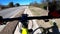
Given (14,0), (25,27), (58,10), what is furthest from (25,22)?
(58,10)

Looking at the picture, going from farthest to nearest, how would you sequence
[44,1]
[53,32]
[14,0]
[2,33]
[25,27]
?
[2,33] < [53,32] < [44,1] < [14,0] < [25,27]

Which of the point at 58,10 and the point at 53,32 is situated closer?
the point at 58,10

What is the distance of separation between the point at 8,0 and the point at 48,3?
0.55 metres

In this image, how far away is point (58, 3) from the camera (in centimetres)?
263

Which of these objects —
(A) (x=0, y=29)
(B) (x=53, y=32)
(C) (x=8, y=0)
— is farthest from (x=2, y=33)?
(C) (x=8, y=0)

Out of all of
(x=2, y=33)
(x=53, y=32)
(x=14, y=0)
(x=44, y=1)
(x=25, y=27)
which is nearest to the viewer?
(x=25, y=27)

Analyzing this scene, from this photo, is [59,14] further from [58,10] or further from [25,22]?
[25,22]

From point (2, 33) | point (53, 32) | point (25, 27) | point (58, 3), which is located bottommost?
point (2, 33)

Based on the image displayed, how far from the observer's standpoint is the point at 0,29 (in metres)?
5.37

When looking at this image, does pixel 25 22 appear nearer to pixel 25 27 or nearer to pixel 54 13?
pixel 25 27

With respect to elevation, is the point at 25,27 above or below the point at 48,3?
below

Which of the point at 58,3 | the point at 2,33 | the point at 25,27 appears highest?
the point at 58,3

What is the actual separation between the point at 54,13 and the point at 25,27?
17.1 inches

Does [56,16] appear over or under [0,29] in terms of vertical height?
over
